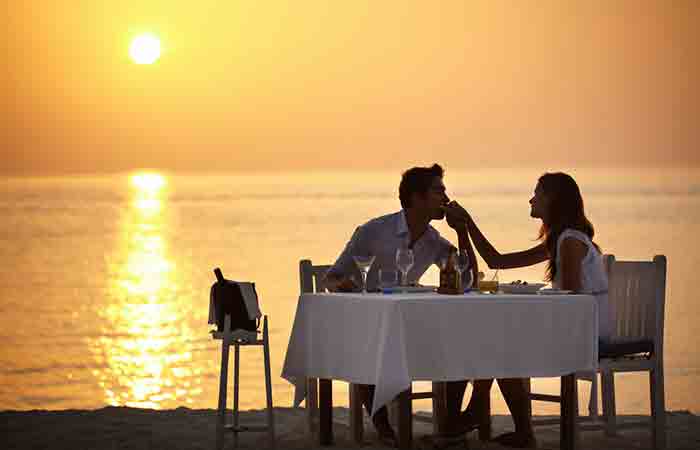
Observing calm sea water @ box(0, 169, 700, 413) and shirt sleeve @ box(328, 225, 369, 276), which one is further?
calm sea water @ box(0, 169, 700, 413)

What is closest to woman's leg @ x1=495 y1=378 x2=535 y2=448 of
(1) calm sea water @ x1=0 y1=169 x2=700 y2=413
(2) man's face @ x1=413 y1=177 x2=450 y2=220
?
(2) man's face @ x1=413 y1=177 x2=450 y2=220

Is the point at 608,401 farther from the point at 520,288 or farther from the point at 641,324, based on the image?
the point at 520,288

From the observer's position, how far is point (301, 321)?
234 inches

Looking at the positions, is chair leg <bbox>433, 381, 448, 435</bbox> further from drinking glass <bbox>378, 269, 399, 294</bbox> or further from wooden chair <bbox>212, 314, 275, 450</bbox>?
wooden chair <bbox>212, 314, 275, 450</bbox>

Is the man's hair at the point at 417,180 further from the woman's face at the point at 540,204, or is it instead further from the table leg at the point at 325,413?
the table leg at the point at 325,413

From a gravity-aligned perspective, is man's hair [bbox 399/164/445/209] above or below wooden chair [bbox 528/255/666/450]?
above

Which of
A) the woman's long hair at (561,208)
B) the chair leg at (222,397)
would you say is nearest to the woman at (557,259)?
the woman's long hair at (561,208)

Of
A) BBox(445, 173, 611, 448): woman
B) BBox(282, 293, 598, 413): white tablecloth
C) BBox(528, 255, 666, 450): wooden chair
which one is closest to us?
BBox(282, 293, 598, 413): white tablecloth

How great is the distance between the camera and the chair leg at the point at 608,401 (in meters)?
6.36

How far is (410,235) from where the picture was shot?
6.39m

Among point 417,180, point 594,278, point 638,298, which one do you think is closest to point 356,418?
point 417,180

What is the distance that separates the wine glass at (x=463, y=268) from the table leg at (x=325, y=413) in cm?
71

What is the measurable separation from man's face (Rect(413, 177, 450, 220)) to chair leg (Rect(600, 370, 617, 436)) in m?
1.01

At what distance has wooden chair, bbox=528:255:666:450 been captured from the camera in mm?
5949
